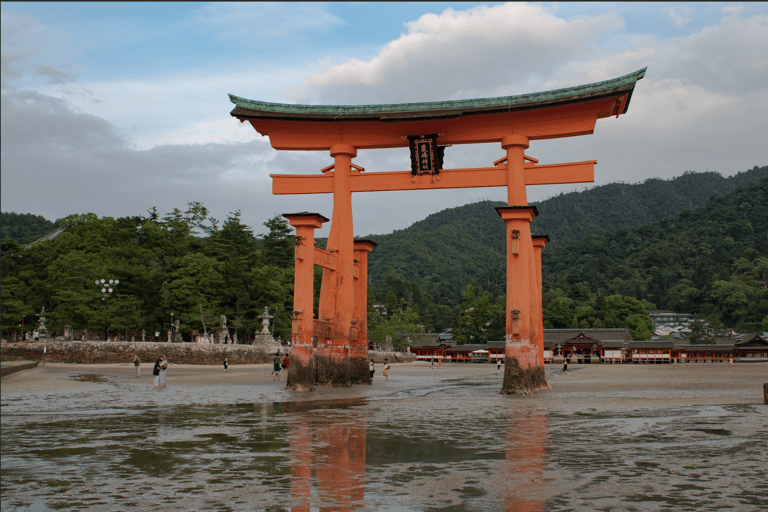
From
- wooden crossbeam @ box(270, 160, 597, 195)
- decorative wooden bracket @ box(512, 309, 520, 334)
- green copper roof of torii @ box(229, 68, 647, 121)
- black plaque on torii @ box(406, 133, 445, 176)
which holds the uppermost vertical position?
green copper roof of torii @ box(229, 68, 647, 121)

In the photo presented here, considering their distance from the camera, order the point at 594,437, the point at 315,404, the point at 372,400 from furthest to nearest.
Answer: the point at 372,400 < the point at 315,404 < the point at 594,437

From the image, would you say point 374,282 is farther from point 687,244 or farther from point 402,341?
point 687,244

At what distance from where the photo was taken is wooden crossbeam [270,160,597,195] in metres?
21.6

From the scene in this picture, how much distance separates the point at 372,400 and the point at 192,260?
39.3 m

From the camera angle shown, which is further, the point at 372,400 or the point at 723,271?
the point at 723,271

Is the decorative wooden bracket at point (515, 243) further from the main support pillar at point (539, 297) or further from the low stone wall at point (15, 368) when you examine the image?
the low stone wall at point (15, 368)

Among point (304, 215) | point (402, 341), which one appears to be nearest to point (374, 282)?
point (402, 341)

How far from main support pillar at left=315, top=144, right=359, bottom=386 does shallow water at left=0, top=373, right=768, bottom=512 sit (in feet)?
24.7

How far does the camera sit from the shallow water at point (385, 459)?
6371 mm

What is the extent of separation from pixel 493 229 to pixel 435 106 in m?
146

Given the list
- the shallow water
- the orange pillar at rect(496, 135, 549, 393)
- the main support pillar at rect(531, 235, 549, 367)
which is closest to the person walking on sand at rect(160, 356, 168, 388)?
the shallow water

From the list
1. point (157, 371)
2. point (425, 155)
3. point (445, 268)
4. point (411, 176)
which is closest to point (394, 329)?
point (157, 371)

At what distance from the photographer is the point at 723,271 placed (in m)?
102

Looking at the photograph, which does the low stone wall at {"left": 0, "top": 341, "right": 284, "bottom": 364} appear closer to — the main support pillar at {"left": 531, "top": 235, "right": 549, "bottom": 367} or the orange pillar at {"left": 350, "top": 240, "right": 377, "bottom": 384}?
the orange pillar at {"left": 350, "top": 240, "right": 377, "bottom": 384}
